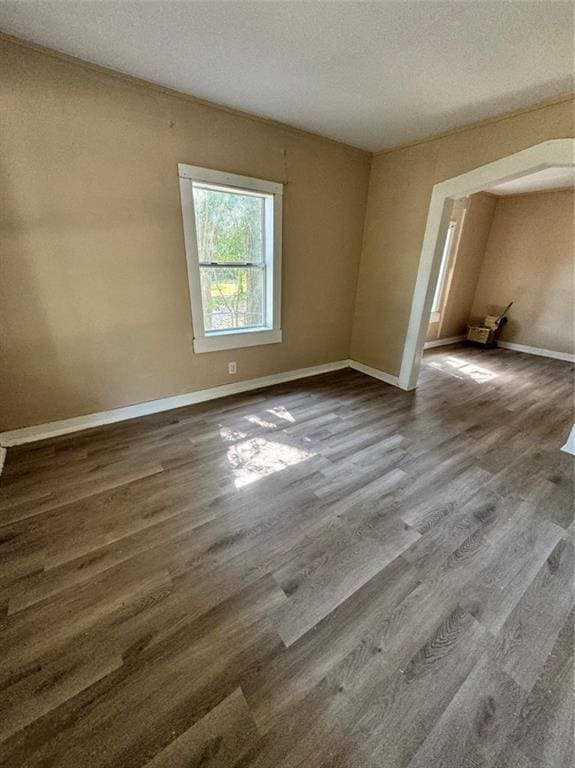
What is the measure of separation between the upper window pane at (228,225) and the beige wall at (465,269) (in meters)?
3.82

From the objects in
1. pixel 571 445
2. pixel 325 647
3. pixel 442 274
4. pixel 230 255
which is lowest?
pixel 325 647

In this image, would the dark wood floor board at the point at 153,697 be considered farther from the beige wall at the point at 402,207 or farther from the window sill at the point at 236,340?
the beige wall at the point at 402,207

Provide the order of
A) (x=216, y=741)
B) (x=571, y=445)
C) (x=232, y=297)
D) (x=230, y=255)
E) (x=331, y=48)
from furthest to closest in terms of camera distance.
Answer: (x=232, y=297), (x=230, y=255), (x=571, y=445), (x=331, y=48), (x=216, y=741)

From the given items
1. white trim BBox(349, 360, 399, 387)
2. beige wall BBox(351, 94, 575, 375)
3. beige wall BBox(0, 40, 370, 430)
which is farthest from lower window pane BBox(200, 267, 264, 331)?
white trim BBox(349, 360, 399, 387)

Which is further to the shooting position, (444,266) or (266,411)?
(444,266)

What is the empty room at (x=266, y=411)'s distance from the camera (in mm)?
1052

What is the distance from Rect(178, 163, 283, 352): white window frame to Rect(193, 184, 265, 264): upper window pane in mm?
78

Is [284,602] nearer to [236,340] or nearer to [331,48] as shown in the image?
[236,340]

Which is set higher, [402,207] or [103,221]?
[402,207]

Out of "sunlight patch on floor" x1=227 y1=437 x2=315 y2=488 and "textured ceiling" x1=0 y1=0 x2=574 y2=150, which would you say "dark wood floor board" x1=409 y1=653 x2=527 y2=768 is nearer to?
"sunlight patch on floor" x1=227 y1=437 x2=315 y2=488

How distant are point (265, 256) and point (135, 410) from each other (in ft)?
6.54

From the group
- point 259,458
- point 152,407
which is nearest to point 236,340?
point 152,407

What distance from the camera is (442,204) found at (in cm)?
294

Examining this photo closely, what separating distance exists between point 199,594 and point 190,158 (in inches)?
119
